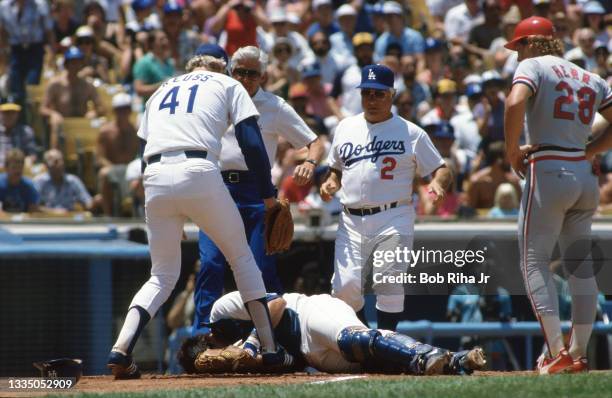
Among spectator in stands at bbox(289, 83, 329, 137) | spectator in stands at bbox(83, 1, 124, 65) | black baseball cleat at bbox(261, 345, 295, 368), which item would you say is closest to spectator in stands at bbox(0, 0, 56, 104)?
spectator in stands at bbox(83, 1, 124, 65)

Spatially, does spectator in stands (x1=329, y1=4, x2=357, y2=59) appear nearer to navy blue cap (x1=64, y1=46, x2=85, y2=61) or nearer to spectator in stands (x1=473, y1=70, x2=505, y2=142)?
spectator in stands (x1=473, y1=70, x2=505, y2=142)

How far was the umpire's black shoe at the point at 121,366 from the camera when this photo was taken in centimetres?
731

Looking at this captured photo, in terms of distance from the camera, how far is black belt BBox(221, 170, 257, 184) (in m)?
8.53

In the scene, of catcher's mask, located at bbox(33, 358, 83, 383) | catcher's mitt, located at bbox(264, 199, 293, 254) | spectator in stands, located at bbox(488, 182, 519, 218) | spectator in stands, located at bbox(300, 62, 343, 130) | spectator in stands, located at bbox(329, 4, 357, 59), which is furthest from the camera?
spectator in stands, located at bbox(329, 4, 357, 59)

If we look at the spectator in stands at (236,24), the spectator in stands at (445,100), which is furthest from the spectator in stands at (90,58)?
the spectator in stands at (445,100)

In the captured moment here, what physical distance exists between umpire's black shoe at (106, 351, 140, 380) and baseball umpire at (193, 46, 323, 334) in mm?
811

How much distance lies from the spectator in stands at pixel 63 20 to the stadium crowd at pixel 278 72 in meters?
0.01

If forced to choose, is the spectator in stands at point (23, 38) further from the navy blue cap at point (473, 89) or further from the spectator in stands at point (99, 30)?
the navy blue cap at point (473, 89)

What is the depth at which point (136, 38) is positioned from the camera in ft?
52.1

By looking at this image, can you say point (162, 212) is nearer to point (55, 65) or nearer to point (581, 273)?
point (581, 273)

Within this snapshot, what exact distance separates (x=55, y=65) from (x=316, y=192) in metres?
5.00

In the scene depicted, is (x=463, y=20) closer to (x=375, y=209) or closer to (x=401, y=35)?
(x=401, y=35)

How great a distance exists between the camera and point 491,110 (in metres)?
14.1

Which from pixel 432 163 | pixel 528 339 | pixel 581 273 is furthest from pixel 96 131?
pixel 581 273
